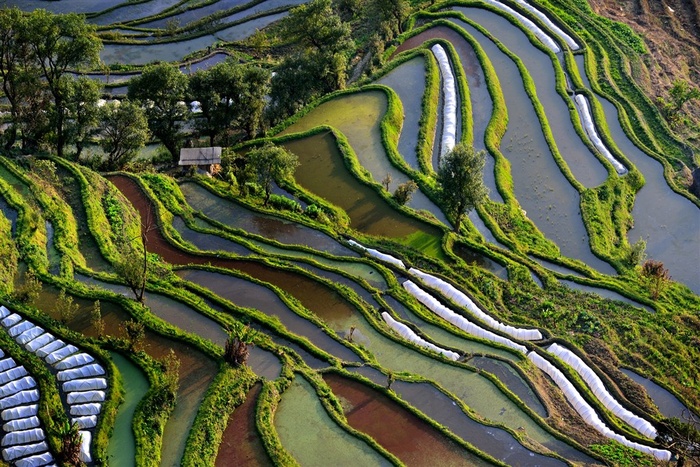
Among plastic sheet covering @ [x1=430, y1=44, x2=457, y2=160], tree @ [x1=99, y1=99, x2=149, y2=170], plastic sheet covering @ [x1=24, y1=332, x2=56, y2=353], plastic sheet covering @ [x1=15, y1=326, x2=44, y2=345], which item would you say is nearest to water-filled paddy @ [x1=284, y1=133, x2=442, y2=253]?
plastic sheet covering @ [x1=430, y1=44, x2=457, y2=160]

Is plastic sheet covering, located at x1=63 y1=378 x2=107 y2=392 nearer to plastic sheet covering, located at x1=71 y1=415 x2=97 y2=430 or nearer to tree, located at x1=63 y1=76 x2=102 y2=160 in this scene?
plastic sheet covering, located at x1=71 y1=415 x2=97 y2=430

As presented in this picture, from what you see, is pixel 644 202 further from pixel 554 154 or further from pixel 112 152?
→ pixel 112 152

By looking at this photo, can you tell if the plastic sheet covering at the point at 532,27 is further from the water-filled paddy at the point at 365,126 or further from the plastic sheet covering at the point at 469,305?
the plastic sheet covering at the point at 469,305

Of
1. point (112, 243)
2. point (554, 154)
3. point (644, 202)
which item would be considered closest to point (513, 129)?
point (554, 154)

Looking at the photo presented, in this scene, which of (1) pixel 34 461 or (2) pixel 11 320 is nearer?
(1) pixel 34 461

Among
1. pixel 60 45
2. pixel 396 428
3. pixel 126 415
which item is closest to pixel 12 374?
pixel 126 415

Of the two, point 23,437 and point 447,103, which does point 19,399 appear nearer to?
point 23,437

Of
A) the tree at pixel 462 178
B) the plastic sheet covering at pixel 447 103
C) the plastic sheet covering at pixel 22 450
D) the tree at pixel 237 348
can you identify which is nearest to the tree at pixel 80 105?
the tree at pixel 237 348
